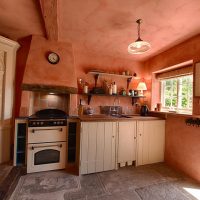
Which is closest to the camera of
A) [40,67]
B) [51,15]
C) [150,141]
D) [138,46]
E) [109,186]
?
[51,15]

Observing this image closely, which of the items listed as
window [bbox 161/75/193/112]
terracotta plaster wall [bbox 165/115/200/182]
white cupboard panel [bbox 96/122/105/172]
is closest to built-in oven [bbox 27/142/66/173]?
white cupboard panel [bbox 96/122/105/172]

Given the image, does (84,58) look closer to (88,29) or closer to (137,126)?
(88,29)

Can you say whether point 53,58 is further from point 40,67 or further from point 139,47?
point 139,47

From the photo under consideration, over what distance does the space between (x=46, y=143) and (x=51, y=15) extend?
6.49 ft

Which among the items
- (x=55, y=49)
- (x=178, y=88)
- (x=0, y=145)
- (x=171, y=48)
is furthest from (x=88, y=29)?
(x=0, y=145)

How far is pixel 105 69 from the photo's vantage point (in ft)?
11.0

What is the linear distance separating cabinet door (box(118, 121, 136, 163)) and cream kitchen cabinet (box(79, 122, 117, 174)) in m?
0.12

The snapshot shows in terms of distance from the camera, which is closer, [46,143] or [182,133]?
[46,143]

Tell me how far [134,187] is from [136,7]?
2.48 meters

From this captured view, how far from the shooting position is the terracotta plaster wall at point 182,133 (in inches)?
90.9

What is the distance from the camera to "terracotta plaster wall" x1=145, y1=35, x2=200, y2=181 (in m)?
2.31

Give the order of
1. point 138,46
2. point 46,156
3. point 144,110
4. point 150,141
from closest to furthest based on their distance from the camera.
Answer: point 138,46 < point 46,156 < point 150,141 < point 144,110

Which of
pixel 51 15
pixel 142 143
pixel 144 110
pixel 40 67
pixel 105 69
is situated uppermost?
pixel 51 15

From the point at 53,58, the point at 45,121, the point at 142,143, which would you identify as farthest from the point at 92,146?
the point at 53,58
